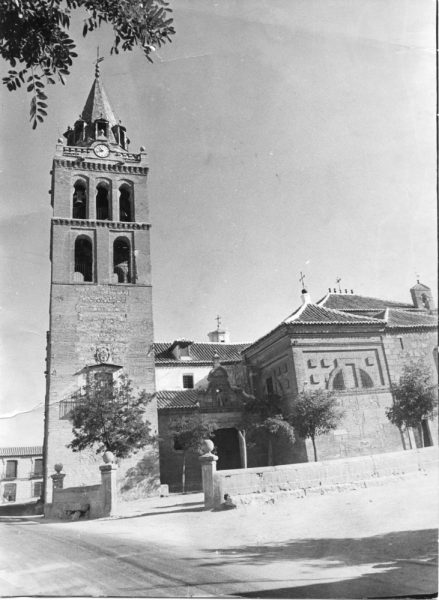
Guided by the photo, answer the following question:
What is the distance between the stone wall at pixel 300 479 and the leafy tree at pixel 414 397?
81.1 inches

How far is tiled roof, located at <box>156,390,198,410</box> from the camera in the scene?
2142 centimetres

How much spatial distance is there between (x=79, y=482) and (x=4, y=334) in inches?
563

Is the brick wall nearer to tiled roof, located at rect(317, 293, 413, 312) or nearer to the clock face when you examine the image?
the clock face

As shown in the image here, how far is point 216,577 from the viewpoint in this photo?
4555 mm

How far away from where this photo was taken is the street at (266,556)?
418 cm

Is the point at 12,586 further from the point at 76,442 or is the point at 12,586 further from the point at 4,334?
the point at 76,442

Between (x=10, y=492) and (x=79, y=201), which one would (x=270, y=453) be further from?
(x=10, y=492)

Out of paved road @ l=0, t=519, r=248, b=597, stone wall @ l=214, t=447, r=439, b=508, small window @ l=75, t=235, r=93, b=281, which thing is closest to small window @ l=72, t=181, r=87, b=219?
A: small window @ l=75, t=235, r=93, b=281

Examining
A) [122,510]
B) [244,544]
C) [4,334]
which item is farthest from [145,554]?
[122,510]

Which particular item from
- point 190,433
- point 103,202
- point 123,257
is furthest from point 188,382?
point 103,202

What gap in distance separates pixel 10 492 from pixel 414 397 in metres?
38.7

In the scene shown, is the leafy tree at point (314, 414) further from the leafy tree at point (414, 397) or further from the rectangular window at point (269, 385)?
the leafy tree at point (414, 397)

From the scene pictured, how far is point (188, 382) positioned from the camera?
83.4ft

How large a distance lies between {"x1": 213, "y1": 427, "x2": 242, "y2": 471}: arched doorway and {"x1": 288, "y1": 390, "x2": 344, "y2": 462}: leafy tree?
6.37 metres
